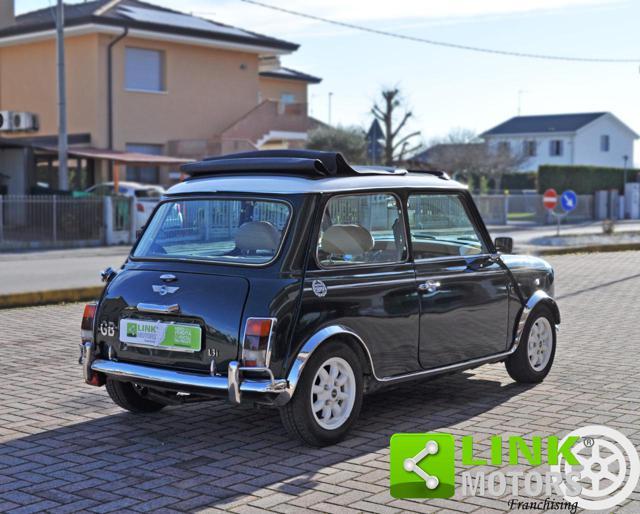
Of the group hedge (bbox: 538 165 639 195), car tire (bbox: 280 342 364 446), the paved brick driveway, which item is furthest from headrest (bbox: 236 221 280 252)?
hedge (bbox: 538 165 639 195)

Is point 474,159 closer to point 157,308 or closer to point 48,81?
point 48,81

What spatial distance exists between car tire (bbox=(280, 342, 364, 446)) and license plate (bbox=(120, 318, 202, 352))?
0.67m

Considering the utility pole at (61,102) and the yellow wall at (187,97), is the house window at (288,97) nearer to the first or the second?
the yellow wall at (187,97)

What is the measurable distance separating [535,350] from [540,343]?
0.29 ft

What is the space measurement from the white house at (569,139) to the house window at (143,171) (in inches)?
2054

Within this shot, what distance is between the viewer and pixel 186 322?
6.31m

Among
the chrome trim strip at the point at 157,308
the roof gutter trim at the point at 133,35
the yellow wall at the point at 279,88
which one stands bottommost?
the chrome trim strip at the point at 157,308

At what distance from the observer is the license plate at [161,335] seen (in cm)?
625

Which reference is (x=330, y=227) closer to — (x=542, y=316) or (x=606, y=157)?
(x=542, y=316)

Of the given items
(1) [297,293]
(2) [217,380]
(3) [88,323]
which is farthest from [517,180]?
(2) [217,380]

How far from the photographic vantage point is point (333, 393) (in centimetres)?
638

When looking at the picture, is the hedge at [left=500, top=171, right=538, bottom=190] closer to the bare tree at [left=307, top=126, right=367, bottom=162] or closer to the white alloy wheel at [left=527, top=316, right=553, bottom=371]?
the bare tree at [left=307, top=126, right=367, bottom=162]

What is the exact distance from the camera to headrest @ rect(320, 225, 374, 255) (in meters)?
6.61

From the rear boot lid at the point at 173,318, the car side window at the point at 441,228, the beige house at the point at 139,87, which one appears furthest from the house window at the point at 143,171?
the rear boot lid at the point at 173,318
